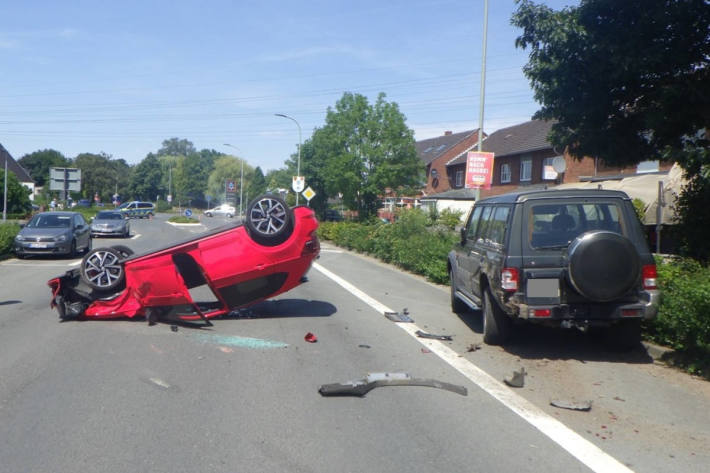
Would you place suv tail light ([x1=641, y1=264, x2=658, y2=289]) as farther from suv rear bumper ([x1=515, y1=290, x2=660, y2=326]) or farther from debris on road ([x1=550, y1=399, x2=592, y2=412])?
debris on road ([x1=550, y1=399, x2=592, y2=412])

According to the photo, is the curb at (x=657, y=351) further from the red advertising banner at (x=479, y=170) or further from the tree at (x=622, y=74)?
the red advertising banner at (x=479, y=170)

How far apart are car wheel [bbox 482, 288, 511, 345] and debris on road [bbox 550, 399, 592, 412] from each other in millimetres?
2089

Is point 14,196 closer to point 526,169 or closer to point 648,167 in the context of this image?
point 526,169

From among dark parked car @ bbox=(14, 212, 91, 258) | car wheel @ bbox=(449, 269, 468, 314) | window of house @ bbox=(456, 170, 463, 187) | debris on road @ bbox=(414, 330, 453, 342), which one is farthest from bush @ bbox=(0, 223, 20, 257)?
window of house @ bbox=(456, 170, 463, 187)

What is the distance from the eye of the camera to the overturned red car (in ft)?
29.5

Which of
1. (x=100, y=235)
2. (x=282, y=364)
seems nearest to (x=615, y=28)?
(x=282, y=364)

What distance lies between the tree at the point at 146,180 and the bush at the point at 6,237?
9661 cm

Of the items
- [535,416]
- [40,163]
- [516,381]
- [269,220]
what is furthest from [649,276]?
[40,163]

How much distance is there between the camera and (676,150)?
9.06 meters

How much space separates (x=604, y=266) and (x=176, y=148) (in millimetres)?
170538

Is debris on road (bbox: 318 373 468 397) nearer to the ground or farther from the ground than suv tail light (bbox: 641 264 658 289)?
nearer to the ground

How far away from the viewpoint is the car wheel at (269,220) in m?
9.07

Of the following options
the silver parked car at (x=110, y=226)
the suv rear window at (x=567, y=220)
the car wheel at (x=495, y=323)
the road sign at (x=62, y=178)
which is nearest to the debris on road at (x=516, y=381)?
the car wheel at (x=495, y=323)

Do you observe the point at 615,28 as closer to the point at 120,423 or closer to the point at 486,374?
the point at 486,374
